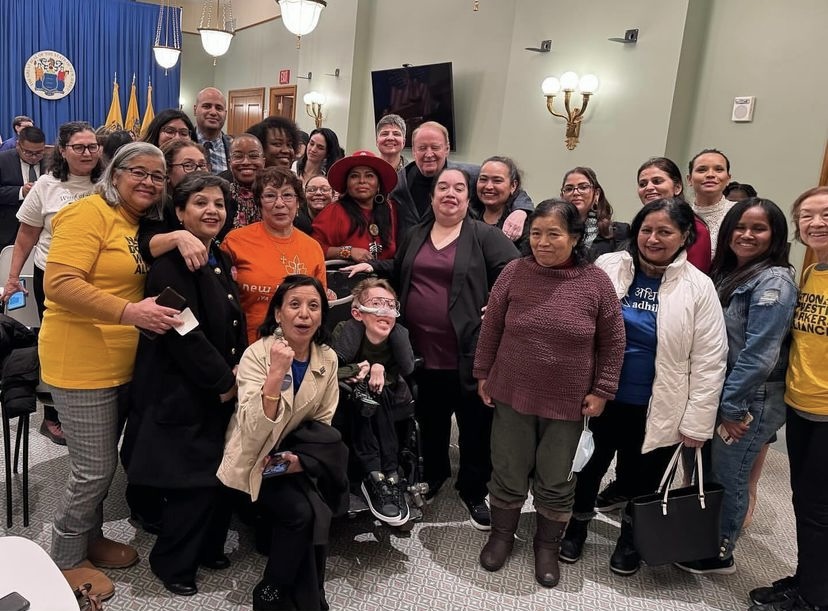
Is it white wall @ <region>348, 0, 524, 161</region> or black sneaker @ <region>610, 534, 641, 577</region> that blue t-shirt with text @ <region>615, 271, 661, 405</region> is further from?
white wall @ <region>348, 0, 524, 161</region>

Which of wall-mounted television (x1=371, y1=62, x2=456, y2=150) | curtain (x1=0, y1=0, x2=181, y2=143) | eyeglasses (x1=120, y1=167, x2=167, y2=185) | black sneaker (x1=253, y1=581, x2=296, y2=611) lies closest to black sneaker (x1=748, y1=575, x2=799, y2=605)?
black sneaker (x1=253, y1=581, x2=296, y2=611)

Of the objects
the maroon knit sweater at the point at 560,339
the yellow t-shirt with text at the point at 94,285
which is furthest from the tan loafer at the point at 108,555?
the maroon knit sweater at the point at 560,339

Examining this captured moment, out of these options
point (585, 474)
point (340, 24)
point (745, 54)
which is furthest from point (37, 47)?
point (585, 474)

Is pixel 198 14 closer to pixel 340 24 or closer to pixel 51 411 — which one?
pixel 340 24

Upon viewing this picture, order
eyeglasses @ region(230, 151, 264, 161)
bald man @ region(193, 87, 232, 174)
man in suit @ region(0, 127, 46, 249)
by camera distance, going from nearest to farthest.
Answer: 1. eyeglasses @ region(230, 151, 264, 161)
2. bald man @ region(193, 87, 232, 174)
3. man in suit @ region(0, 127, 46, 249)

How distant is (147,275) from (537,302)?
4.49 feet

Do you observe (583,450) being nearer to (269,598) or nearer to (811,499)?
(811,499)

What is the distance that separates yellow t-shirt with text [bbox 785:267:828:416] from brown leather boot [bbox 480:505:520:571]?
1.13 metres

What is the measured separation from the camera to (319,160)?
4.02 meters

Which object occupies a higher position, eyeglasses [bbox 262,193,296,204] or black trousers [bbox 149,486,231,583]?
eyeglasses [bbox 262,193,296,204]

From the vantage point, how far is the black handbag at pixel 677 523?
94.2 inches

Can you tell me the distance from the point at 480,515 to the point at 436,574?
444 mm

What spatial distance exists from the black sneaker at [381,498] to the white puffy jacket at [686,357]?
3.32 ft

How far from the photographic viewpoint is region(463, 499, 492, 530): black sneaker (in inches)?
113
